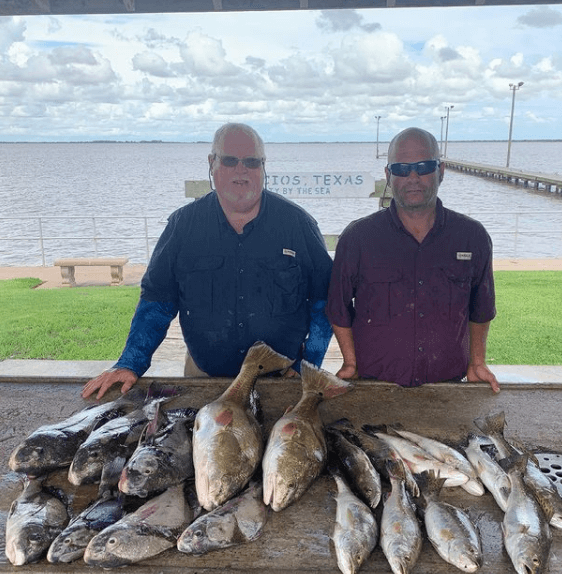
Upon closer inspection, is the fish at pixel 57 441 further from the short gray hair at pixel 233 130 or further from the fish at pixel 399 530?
the short gray hair at pixel 233 130

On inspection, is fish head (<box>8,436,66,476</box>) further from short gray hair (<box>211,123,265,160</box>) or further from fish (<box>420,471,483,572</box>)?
short gray hair (<box>211,123,265,160</box>)

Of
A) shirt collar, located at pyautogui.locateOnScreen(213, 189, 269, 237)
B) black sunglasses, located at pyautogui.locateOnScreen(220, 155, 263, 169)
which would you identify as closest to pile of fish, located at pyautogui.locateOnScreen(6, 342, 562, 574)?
shirt collar, located at pyautogui.locateOnScreen(213, 189, 269, 237)

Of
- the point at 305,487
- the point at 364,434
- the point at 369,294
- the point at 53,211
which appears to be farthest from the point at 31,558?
the point at 53,211

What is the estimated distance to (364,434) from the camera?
256cm

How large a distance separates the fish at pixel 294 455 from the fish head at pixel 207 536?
8.3 inches

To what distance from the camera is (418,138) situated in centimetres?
342

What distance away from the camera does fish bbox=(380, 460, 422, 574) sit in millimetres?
1783

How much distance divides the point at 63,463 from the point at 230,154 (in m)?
2.03

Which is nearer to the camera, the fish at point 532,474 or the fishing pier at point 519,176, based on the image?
the fish at point 532,474

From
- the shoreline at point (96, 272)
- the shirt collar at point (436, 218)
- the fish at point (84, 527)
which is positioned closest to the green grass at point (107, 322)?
the shoreline at point (96, 272)

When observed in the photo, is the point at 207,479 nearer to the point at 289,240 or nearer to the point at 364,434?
the point at 364,434

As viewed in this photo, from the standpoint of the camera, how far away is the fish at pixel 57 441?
7.41 feet

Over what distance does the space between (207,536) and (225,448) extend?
15.1 inches

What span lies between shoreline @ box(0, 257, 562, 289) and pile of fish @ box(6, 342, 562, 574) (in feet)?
33.6
